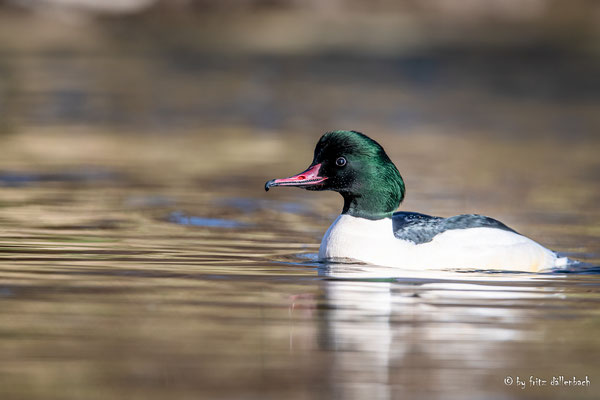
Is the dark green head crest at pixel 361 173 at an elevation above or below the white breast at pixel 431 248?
above

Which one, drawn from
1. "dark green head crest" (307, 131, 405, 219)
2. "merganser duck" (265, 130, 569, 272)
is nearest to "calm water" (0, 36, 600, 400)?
"merganser duck" (265, 130, 569, 272)

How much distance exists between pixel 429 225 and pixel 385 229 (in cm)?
30

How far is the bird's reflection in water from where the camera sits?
603 cm

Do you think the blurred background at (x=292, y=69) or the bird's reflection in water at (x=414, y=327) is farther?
the blurred background at (x=292, y=69)

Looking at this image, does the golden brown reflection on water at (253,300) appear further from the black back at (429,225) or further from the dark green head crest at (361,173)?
the dark green head crest at (361,173)

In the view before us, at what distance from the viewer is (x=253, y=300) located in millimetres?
7703

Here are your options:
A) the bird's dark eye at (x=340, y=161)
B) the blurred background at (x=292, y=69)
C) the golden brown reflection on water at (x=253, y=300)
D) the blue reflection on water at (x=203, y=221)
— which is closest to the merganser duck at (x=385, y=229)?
the bird's dark eye at (x=340, y=161)

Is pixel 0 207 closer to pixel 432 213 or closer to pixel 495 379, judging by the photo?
pixel 432 213

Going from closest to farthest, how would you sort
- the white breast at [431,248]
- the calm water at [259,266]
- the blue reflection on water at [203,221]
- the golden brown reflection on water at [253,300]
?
the golden brown reflection on water at [253,300] < the calm water at [259,266] < the white breast at [431,248] < the blue reflection on water at [203,221]

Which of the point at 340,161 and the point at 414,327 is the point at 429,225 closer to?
the point at 340,161

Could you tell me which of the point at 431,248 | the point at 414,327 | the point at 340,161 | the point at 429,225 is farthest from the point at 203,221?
the point at 414,327

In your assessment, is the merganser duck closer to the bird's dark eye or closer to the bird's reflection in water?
the bird's dark eye

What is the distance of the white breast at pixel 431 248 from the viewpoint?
881 cm

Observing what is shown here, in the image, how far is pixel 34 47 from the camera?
33.7 meters
